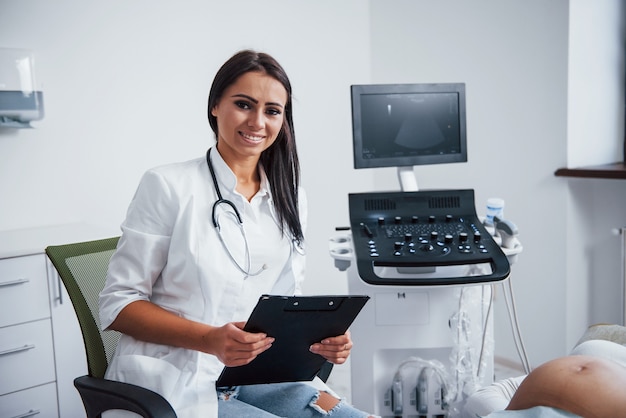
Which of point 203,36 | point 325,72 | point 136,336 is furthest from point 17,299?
point 325,72

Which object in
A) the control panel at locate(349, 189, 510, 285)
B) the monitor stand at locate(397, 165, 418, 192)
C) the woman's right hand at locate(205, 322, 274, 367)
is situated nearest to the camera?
the woman's right hand at locate(205, 322, 274, 367)

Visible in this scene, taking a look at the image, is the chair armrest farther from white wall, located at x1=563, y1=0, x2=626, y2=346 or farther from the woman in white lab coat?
white wall, located at x1=563, y1=0, x2=626, y2=346

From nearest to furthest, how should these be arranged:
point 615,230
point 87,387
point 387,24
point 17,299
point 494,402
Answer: point 87,387, point 494,402, point 17,299, point 615,230, point 387,24

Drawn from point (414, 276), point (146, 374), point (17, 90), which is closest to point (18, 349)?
point (17, 90)

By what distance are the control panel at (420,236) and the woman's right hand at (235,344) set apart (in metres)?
0.54

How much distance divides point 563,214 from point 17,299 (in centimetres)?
211

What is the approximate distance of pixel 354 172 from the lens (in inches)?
134

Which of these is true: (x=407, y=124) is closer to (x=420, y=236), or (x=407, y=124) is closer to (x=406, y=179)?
(x=406, y=179)

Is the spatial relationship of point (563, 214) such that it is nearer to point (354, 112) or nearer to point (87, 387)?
point (354, 112)

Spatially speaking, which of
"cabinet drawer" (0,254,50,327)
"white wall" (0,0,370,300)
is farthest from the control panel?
"white wall" (0,0,370,300)

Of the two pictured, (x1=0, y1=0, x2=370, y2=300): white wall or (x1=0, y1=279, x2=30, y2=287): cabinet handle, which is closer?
(x1=0, y1=279, x2=30, y2=287): cabinet handle

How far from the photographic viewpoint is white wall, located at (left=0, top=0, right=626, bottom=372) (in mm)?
2484

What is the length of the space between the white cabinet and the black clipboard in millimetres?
1068

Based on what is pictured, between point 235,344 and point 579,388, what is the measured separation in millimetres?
666
